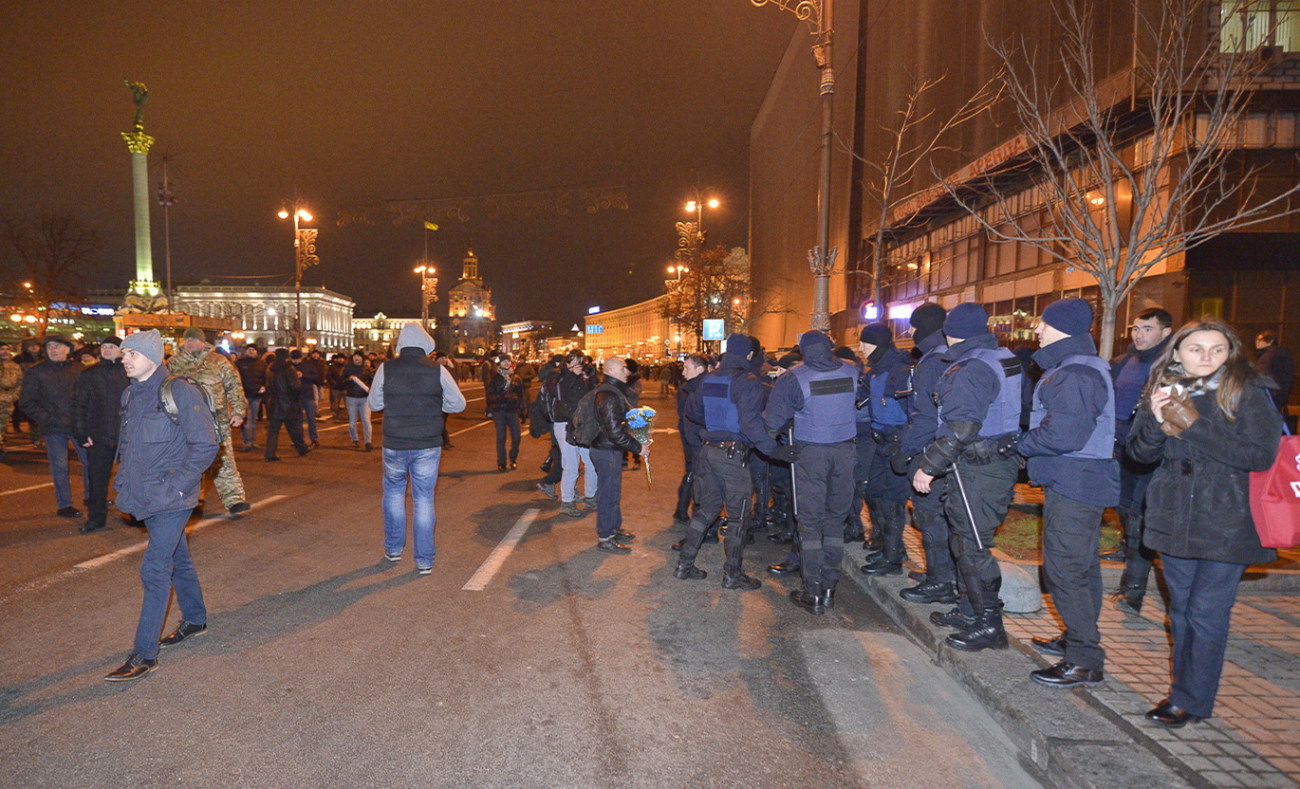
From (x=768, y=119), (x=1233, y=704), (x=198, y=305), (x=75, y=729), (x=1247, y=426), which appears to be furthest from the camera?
(x=198, y=305)

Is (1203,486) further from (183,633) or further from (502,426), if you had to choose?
(502,426)

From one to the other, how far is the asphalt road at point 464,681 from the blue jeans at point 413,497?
23cm

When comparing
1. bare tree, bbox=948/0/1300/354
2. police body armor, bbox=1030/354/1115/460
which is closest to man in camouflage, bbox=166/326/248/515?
police body armor, bbox=1030/354/1115/460

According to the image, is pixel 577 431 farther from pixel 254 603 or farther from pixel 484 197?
pixel 484 197

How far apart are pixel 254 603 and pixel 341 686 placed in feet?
6.04

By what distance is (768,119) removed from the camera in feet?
181

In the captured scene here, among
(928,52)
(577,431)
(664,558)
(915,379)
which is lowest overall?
(664,558)

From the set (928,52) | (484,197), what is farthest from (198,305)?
(928,52)

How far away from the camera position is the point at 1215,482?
3.41 metres

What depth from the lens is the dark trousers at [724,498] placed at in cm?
596

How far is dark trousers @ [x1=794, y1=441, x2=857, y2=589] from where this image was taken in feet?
18.1

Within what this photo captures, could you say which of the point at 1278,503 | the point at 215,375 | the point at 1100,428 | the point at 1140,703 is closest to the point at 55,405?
the point at 215,375

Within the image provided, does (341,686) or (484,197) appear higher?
(484,197)

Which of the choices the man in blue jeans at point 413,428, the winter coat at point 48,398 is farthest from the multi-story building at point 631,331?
the man in blue jeans at point 413,428
